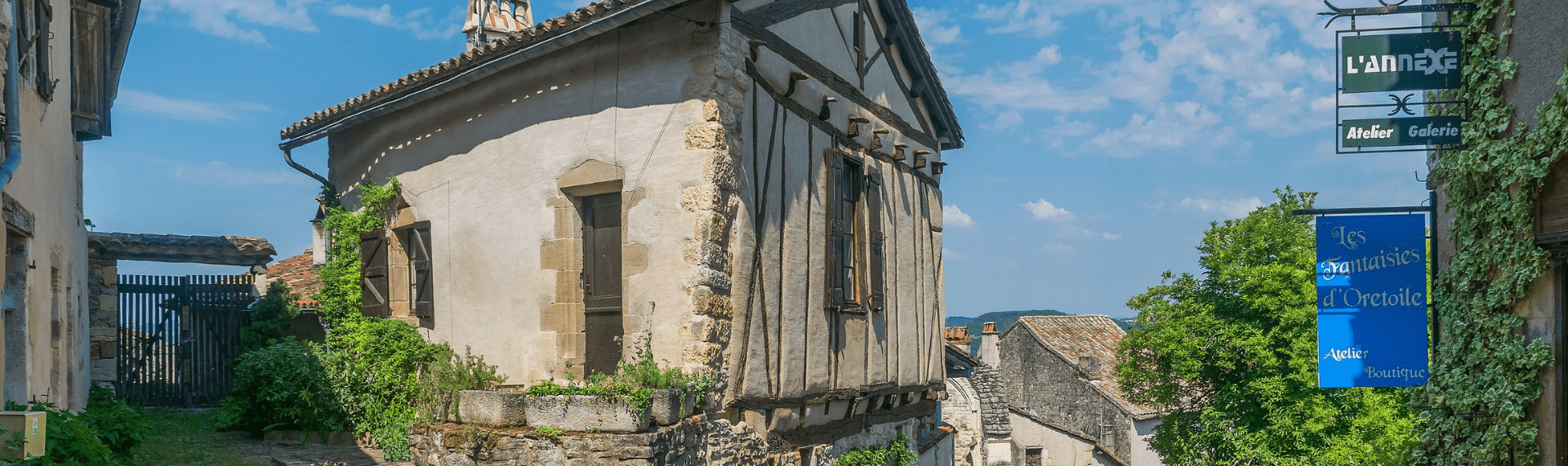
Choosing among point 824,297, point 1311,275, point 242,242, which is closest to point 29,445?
point 824,297

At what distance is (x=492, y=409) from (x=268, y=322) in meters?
5.82

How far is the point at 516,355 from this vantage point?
8797 millimetres

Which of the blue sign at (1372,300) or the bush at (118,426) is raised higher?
the blue sign at (1372,300)

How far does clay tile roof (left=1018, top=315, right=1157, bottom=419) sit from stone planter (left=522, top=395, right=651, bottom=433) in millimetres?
20813

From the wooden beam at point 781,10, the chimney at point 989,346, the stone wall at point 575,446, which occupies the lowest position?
the chimney at point 989,346

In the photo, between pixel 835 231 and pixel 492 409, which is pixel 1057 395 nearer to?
pixel 835 231

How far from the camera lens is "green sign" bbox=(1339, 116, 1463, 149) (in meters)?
5.91

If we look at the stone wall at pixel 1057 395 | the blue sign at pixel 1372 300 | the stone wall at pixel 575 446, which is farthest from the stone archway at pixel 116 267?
the stone wall at pixel 1057 395

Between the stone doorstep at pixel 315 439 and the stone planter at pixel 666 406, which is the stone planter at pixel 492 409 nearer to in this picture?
the stone planter at pixel 666 406

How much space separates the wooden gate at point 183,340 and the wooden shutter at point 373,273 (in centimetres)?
284

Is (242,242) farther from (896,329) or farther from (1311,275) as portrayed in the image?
(1311,275)

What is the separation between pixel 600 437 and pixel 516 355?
184 cm

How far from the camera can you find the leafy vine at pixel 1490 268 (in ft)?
17.9

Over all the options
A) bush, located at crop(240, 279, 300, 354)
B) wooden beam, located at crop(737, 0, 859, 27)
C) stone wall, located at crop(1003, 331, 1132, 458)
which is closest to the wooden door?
wooden beam, located at crop(737, 0, 859, 27)
